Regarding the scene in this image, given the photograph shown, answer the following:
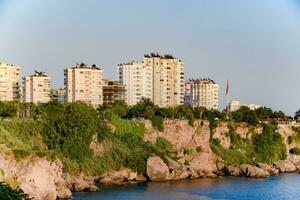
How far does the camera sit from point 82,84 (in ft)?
132

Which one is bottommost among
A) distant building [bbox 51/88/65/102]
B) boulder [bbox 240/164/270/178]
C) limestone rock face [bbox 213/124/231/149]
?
boulder [bbox 240/164/270/178]

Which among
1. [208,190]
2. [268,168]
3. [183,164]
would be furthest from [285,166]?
[208,190]

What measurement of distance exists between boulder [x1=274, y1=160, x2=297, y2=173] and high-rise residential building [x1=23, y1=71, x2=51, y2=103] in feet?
53.7

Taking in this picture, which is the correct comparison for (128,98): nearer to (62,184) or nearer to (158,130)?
(158,130)

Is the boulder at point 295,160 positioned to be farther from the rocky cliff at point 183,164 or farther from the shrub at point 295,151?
the shrub at point 295,151

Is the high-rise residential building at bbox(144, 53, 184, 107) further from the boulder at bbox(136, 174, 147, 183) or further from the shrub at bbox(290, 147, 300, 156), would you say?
the boulder at bbox(136, 174, 147, 183)

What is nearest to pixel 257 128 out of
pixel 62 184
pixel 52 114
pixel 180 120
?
pixel 180 120

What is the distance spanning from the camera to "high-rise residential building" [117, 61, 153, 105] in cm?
4139

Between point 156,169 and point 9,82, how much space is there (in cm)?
1604

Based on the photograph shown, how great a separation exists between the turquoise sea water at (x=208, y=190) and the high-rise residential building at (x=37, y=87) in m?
17.7

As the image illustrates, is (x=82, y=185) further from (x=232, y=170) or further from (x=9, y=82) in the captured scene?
(x=9, y=82)

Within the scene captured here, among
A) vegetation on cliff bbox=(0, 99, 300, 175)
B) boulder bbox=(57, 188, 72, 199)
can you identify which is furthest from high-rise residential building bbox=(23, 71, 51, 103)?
boulder bbox=(57, 188, 72, 199)

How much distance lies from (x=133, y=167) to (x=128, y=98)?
1669cm

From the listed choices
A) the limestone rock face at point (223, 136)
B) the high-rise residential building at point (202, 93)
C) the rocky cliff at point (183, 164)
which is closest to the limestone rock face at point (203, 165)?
the rocky cliff at point (183, 164)
